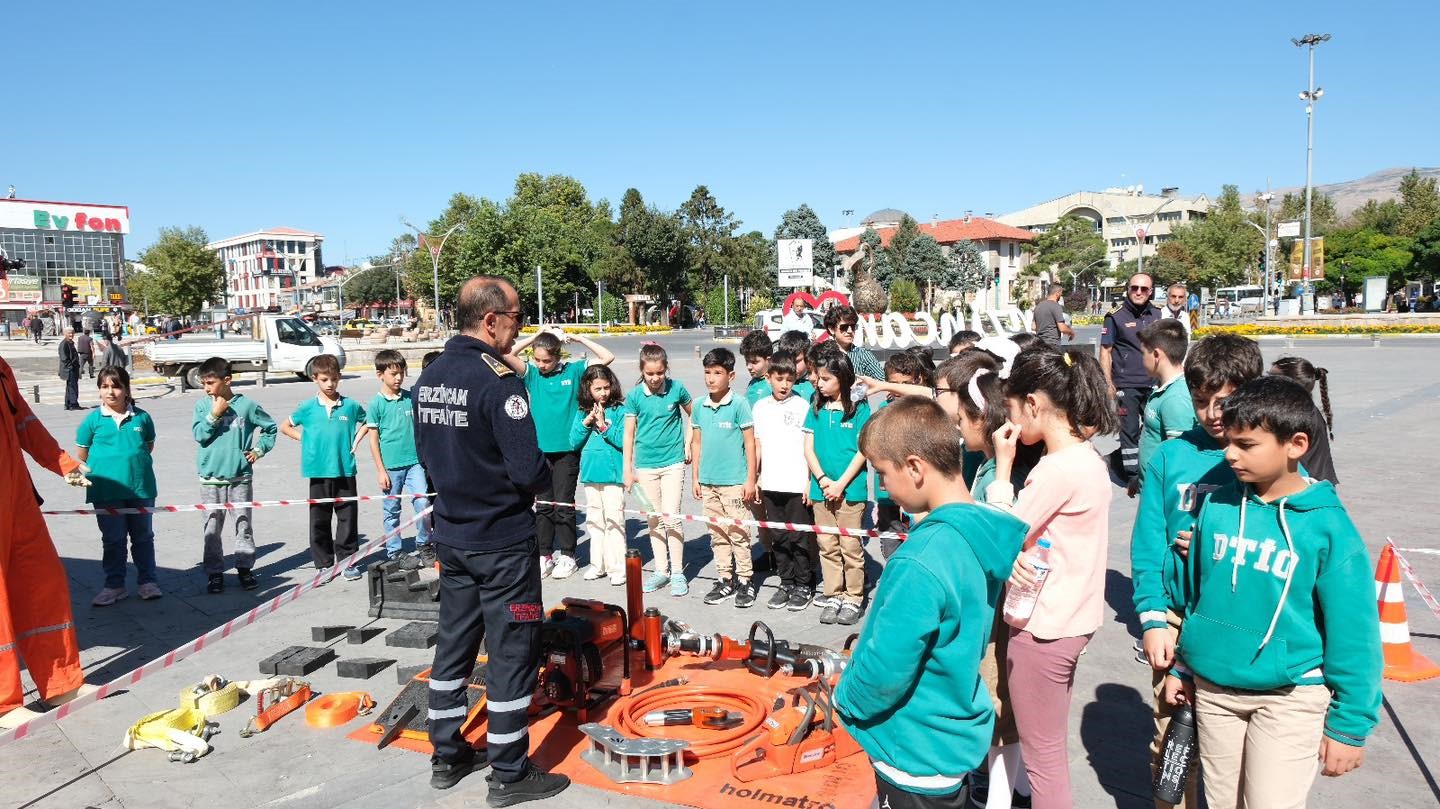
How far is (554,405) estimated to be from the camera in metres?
7.27

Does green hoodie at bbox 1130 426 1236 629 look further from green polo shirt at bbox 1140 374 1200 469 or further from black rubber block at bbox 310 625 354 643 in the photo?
black rubber block at bbox 310 625 354 643

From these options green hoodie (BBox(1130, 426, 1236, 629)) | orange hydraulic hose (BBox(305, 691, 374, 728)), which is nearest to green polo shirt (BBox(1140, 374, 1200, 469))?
green hoodie (BBox(1130, 426, 1236, 629))

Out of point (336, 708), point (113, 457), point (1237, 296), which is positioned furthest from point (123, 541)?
point (1237, 296)

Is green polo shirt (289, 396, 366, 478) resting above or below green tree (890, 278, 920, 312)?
below

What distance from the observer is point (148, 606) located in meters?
6.77

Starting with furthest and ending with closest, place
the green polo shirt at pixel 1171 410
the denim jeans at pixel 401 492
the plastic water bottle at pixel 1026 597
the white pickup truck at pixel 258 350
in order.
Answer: the white pickup truck at pixel 258 350 → the denim jeans at pixel 401 492 → the green polo shirt at pixel 1171 410 → the plastic water bottle at pixel 1026 597

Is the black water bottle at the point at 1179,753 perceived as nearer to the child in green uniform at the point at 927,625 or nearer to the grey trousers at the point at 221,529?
the child in green uniform at the point at 927,625

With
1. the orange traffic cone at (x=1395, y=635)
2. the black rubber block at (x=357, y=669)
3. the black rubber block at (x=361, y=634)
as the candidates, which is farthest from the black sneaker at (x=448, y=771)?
the orange traffic cone at (x=1395, y=635)

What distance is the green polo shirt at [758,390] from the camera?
23.5 ft

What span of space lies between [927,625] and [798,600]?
427 cm

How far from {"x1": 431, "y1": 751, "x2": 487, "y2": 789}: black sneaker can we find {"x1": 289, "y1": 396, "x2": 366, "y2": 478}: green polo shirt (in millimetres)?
3840

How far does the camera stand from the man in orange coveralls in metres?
4.70

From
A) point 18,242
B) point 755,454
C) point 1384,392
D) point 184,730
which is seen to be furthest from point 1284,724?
point 18,242

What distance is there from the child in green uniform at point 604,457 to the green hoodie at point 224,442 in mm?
2485
